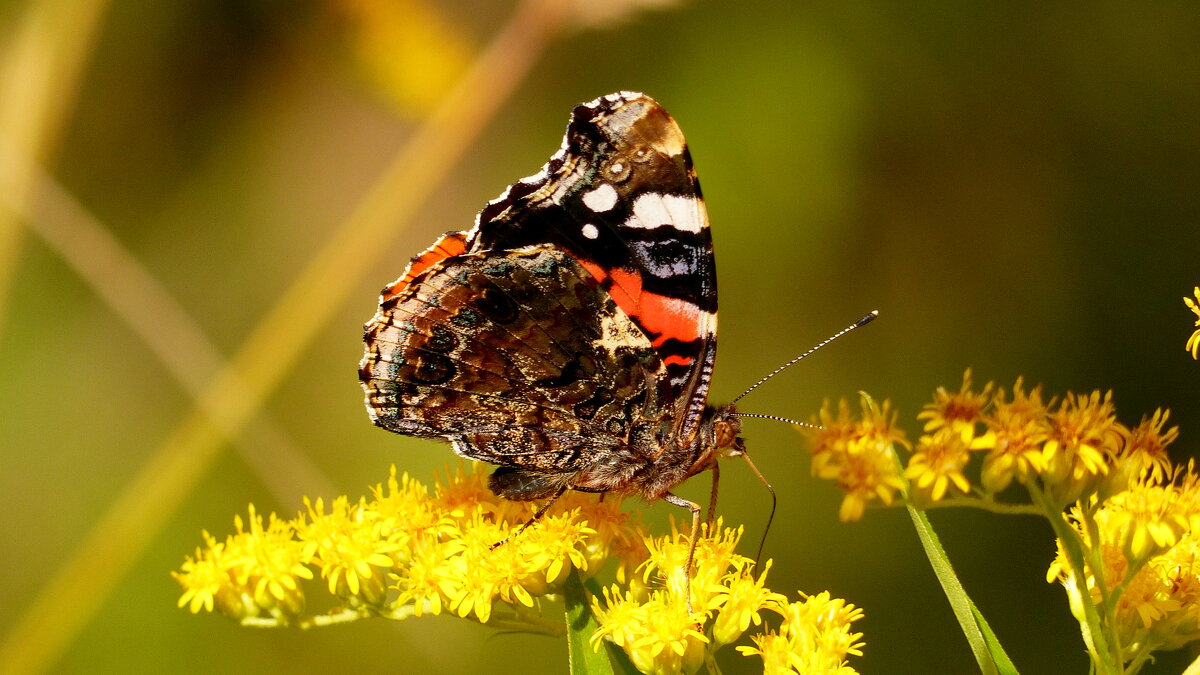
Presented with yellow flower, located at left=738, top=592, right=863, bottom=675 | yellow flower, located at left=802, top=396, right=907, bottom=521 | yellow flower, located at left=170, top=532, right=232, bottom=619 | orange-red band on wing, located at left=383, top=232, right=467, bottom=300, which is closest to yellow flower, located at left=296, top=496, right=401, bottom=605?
yellow flower, located at left=170, top=532, right=232, bottom=619

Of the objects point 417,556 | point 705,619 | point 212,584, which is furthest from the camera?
point 212,584

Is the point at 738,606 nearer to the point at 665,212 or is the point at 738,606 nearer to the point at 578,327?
the point at 578,327

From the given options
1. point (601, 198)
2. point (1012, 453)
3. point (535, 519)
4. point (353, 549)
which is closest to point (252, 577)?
point (353, 549)

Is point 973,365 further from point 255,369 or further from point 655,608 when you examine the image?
point 255,369

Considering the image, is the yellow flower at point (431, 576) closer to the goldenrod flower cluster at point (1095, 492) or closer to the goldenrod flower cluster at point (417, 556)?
the goldenrod flower cluster at point (417, 556)

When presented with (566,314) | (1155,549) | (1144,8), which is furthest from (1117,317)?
(566,314)
